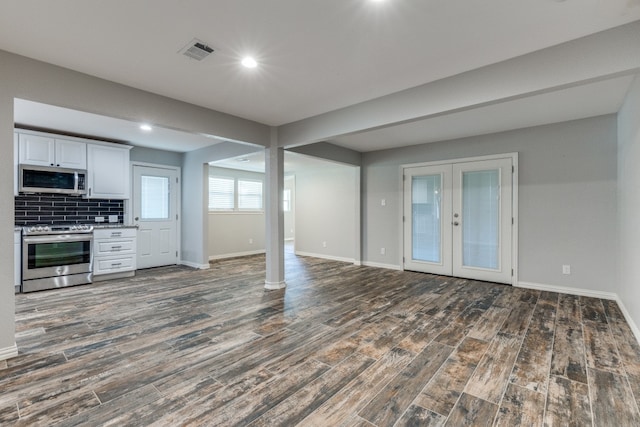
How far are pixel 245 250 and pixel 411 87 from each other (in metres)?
6.03

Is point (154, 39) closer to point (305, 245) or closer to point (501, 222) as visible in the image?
point (501, 222)

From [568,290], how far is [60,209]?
8005 mm

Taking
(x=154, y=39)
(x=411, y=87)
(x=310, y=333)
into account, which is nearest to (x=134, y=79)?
(x=154, y=39)

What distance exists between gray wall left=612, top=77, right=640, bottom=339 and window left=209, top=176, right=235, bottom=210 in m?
7.06

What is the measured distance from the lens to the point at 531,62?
235 cm

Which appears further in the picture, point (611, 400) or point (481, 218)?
point (481, 218)

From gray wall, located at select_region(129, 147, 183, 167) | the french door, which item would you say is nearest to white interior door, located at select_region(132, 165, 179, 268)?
gray wall, located at select_region(129, 147, 183, 167)

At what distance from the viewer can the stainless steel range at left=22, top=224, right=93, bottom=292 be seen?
167 inches

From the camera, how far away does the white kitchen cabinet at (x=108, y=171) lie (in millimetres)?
5129

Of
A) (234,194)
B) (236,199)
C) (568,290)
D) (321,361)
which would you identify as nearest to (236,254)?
(236,199)

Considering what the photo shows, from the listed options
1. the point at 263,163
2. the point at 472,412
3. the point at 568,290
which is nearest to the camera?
the point at 472,412

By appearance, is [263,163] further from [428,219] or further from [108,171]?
[428,219]

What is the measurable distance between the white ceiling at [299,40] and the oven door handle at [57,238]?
3.06 m

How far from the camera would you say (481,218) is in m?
4.89
